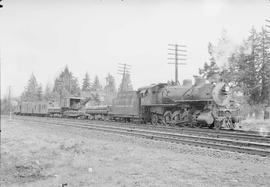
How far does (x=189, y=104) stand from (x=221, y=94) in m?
2.20

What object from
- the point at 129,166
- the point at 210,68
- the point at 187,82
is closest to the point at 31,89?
the point at 210,68

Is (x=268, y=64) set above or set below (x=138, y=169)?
above

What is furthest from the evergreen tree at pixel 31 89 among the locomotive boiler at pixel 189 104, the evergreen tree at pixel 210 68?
the locomotive boiler at pixel 189 104

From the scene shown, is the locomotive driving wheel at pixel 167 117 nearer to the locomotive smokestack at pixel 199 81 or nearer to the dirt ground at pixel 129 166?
the locomotive smokestack at pixel 199 81

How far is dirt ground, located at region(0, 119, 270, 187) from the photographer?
7.53 metres

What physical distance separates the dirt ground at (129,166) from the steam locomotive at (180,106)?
23.5 feet

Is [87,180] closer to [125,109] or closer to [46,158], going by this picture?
[46,158]

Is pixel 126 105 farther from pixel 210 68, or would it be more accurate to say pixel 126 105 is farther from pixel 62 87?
pixel 62 87

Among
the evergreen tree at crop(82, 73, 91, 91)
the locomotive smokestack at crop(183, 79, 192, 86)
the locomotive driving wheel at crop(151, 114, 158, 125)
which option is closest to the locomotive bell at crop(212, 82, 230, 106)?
the locomotive smokestack at crop(183, 79, 192, 86)

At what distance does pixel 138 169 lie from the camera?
8.73 metres

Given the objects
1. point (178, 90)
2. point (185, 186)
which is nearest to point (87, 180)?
point (185, 186)

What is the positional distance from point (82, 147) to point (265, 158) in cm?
662

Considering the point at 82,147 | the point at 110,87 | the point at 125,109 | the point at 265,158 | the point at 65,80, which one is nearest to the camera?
the point at 265,158

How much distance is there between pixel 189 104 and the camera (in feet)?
68.9
